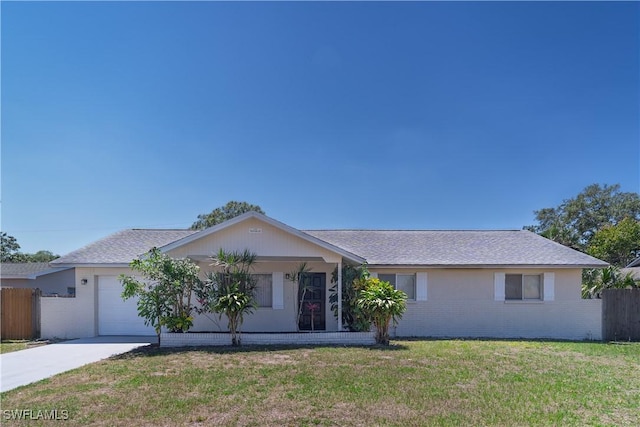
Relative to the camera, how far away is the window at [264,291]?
44.6 ft

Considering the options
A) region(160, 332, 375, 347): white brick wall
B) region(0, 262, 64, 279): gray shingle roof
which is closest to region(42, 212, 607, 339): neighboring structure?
region(160, 332, 375, 347): white brick wall

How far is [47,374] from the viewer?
793cm

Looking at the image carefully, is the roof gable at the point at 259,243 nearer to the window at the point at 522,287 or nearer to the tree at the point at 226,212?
the window at the point at 522,287

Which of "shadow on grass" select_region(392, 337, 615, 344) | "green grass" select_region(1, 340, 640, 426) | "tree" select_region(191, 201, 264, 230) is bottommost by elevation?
"shadow on grass" select_region(392, 337, 615, 344)

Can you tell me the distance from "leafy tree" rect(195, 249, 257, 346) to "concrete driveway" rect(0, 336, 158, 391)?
2.59 meters

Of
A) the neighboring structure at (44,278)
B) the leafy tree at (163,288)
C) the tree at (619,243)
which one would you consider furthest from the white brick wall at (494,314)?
the tree at (619,243)

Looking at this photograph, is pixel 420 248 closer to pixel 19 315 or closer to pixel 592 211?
pixel 19 315

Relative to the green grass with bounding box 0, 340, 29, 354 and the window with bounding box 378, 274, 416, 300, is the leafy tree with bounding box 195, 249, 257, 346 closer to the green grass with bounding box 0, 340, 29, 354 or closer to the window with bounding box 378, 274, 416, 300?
the window with bounding box 378, 274, 416, 300

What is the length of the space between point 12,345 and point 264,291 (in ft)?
26.4

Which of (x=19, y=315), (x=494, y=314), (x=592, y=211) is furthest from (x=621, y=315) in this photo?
(x=592, y=211)

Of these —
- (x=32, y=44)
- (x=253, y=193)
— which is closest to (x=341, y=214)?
(x=253, y=193)

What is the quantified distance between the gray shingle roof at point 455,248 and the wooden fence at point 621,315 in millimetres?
1488

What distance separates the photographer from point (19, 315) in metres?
12.8

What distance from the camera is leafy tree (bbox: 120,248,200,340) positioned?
10664 mm
